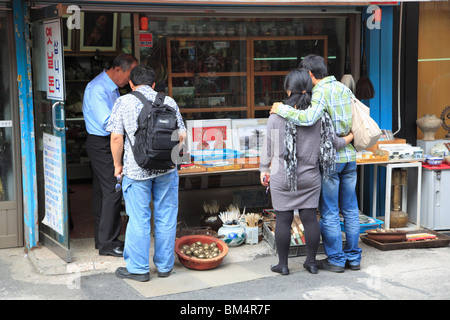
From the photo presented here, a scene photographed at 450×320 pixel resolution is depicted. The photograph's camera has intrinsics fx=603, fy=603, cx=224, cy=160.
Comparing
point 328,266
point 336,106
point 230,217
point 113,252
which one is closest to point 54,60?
point 113,252

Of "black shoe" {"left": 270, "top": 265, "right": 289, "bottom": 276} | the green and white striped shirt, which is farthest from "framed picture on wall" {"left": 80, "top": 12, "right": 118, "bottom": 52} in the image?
"black shoe" {"left": 270, "top": 265, "right": 289, "bottom": 276}

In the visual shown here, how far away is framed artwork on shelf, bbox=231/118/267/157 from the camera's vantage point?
22.8 feet

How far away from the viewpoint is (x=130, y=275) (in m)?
5.25

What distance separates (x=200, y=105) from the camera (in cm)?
720

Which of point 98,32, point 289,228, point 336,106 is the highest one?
point 98,32

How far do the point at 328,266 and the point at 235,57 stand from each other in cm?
295

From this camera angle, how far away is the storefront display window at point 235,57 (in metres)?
7.03

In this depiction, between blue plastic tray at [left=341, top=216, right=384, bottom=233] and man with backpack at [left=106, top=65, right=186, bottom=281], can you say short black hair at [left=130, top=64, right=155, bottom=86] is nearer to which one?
man with backpack at [left=106, top=65, right=186, bottom=281]

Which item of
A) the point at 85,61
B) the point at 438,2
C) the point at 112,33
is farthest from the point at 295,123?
the point at 85,61

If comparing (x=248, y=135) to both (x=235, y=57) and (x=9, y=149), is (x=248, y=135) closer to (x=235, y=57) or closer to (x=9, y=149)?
(x=235, y=57)

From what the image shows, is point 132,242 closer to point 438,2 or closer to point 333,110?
point 333,110

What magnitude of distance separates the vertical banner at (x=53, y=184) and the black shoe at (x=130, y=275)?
0.74 m

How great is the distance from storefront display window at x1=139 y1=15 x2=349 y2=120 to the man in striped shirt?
1985mm

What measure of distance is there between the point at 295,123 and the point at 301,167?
0.38m
